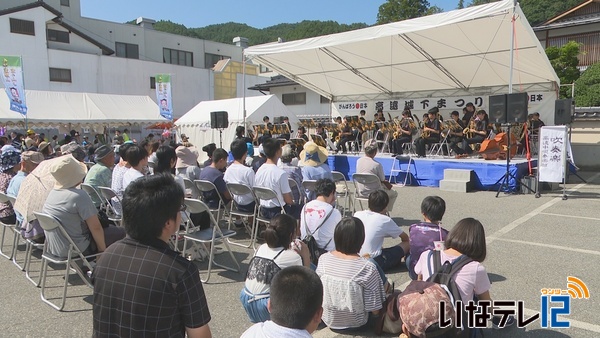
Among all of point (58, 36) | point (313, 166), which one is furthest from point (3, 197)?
point (58, 36)

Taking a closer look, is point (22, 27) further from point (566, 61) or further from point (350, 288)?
point (566, 61)

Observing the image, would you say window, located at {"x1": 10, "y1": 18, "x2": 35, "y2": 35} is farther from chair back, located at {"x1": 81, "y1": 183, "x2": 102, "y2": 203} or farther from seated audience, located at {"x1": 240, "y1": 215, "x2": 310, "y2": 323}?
seated audience, located at {"x1": 240, "y1": 215, "x2": 310, "y2": 323}

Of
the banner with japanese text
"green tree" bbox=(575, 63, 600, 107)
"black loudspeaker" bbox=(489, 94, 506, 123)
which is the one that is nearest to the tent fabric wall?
the banner with japanese text

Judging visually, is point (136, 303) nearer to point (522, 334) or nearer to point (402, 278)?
point (522, 334)

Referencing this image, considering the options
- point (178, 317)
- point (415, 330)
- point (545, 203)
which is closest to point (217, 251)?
point (415, 330)

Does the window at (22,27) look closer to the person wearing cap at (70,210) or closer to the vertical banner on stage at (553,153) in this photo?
the person wearing cap at (70,210)

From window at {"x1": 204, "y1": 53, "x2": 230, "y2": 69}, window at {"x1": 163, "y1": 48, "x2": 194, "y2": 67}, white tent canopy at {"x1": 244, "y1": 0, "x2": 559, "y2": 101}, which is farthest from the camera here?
window at {"x1": 204, "y1": 53, "x2": 230, "y2": 69}

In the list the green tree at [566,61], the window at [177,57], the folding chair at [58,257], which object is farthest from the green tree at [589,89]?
the window at [177,57]

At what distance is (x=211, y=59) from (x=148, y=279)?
1336 inches

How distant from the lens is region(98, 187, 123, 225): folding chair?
471cm

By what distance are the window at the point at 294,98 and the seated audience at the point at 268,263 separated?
20343mm

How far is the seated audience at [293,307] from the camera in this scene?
4.61 ft

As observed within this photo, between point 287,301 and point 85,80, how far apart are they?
84.2 feet

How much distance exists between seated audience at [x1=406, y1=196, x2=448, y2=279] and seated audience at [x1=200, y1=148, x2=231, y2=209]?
2688mm
